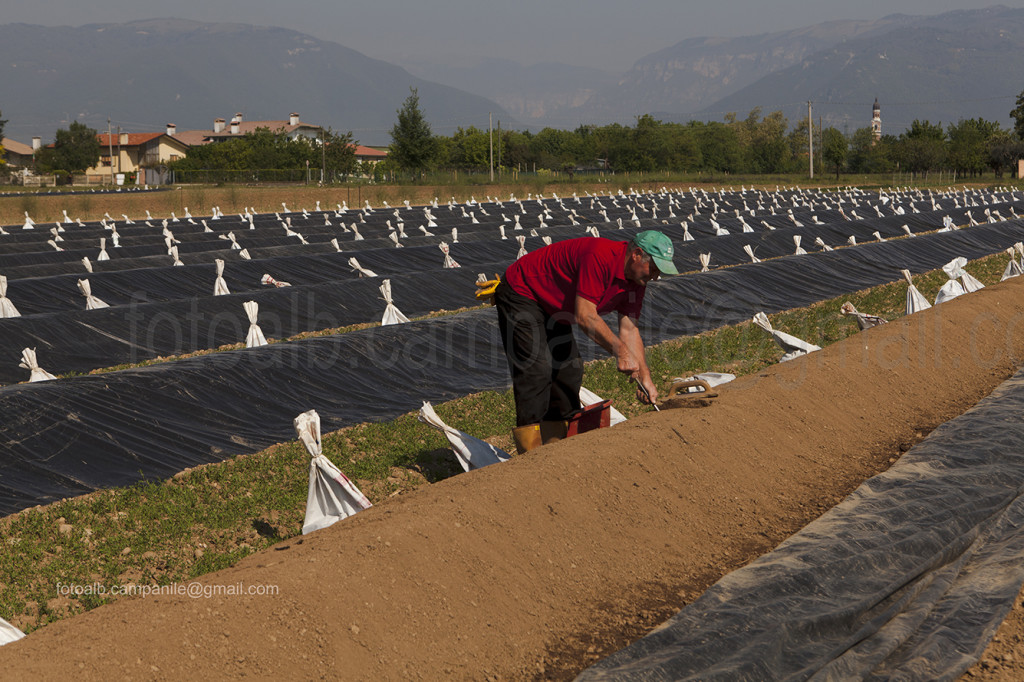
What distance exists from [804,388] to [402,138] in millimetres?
52220

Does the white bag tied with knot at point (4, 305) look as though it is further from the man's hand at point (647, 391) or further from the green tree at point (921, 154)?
the green tree at point (921, 154)

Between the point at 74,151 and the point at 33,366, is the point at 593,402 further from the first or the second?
the point at 74,151

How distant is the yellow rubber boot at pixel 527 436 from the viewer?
6148 mm

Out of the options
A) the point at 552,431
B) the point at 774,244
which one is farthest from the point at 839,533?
the point at 774,244

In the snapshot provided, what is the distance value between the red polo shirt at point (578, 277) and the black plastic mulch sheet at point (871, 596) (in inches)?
65.5

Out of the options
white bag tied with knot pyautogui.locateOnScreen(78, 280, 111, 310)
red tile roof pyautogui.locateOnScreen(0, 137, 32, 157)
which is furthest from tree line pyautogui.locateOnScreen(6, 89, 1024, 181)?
white bag tied with knot pyautogui.locateOnScreen(78, 280, 111, 310)

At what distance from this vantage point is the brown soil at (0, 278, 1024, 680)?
3.83 metres

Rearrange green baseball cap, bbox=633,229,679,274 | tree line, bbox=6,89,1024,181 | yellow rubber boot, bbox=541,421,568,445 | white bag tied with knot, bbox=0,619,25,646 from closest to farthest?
1. white bag tied with knot, bbox=0,619,25,646
2. green baseball cap, bbox=633,229,679,274
3. yellow rubber boot, bbox=541,421,568,445
4. tree line, bbox=6,89,1024,181

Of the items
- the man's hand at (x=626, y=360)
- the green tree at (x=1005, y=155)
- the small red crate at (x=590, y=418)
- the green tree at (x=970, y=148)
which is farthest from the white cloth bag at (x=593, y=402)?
the green tree at (x=970, y=148)

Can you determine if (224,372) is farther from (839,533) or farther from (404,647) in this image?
(839,533)

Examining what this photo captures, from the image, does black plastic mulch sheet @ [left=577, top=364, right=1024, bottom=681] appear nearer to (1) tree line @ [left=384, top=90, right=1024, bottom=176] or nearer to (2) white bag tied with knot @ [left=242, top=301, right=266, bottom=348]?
(2) white bag tied with knot @ [left=242, top=301, right=266, bottom=348]

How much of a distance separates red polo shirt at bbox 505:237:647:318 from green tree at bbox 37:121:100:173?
83.9m

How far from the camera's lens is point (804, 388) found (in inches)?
310

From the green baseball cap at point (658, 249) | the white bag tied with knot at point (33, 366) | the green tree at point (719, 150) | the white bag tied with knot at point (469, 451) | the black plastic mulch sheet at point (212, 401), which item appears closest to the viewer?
the green baseball cap at point (658, 249)
